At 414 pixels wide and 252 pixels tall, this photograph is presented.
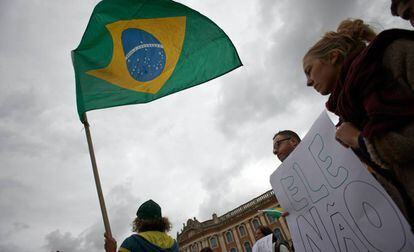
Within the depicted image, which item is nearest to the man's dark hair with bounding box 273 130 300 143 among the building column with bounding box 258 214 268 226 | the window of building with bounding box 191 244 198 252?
the building column with bounding box 258 214 268 226

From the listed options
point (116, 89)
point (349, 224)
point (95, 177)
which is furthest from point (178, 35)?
point (349, 224)

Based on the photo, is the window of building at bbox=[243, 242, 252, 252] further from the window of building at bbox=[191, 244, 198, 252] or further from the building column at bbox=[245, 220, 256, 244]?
the window of building at bbox=[191, 244, 198, 252]

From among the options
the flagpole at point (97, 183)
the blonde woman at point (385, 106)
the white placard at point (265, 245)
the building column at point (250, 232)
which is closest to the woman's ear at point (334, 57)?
the blonde woman at point (385, 106)

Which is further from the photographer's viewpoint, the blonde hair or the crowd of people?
the blonde hair

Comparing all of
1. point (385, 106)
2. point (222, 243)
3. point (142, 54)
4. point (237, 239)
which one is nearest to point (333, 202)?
point (385, 106)

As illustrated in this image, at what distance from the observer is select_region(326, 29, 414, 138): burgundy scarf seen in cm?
74

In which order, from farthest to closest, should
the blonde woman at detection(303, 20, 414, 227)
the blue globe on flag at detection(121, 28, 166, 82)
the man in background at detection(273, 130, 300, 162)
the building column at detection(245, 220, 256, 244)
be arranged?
the building column at detection(245, 220, 256, 244)
the blue globe on flag at detection(121, 28, 166, 82)
the man in background at detection(273, 130, 300, 162)
the blonde woman at detection(303, 20, 414, 227)

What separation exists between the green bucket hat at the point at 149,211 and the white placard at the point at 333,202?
1377mm

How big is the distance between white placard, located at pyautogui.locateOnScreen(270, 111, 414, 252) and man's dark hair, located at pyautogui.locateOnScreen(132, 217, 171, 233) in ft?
4.54

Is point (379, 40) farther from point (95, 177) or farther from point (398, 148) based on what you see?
point (95, 177)

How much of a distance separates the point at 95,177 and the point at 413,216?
6.70ft

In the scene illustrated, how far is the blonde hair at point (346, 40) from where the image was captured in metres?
1.14


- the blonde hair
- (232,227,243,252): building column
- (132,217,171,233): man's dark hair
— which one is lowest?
(132,217,171,233): man's dark hair

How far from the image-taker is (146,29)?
315 centimetres
